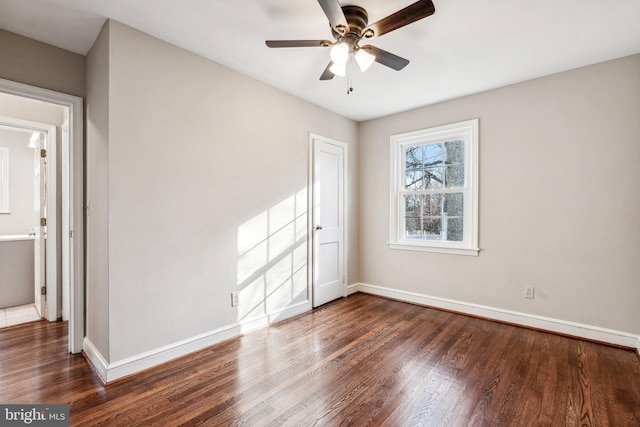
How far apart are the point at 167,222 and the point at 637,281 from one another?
12.9ft

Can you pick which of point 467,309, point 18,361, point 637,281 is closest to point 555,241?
point 637,281

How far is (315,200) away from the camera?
366 centimetres

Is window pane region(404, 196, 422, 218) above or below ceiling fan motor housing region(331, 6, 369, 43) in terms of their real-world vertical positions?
below

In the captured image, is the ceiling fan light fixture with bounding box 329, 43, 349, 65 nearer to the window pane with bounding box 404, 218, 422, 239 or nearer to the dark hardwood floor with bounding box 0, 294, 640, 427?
the dark hardwood floor with bounding box 0, 294, 640, 427

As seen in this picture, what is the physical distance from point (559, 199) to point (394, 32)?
223cm

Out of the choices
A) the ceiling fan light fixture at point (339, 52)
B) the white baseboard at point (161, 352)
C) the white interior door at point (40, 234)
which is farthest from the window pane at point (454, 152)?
the white interior door at point (40, 234)

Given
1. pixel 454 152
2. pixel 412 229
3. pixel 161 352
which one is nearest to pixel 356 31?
pixel 454 152

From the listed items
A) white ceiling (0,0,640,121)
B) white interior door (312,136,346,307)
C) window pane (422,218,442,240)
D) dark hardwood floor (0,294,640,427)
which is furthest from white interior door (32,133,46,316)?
window pane (422,218,442,240)

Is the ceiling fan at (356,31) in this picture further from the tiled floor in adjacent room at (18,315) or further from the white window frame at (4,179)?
the white window frame at (4,179)

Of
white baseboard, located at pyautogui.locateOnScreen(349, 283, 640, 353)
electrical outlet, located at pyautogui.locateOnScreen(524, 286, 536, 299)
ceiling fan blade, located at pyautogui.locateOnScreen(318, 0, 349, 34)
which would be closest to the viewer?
ceiling fan blade, located at pyautogui.locateOnScreen(318, 0, 349, 34)

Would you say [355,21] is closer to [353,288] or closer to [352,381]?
[352,381]

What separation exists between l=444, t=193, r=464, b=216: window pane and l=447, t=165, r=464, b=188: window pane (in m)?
0.12

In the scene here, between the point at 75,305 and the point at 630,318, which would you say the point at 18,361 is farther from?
the point at 630,318

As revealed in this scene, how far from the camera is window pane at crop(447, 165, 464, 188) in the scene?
3514mm
